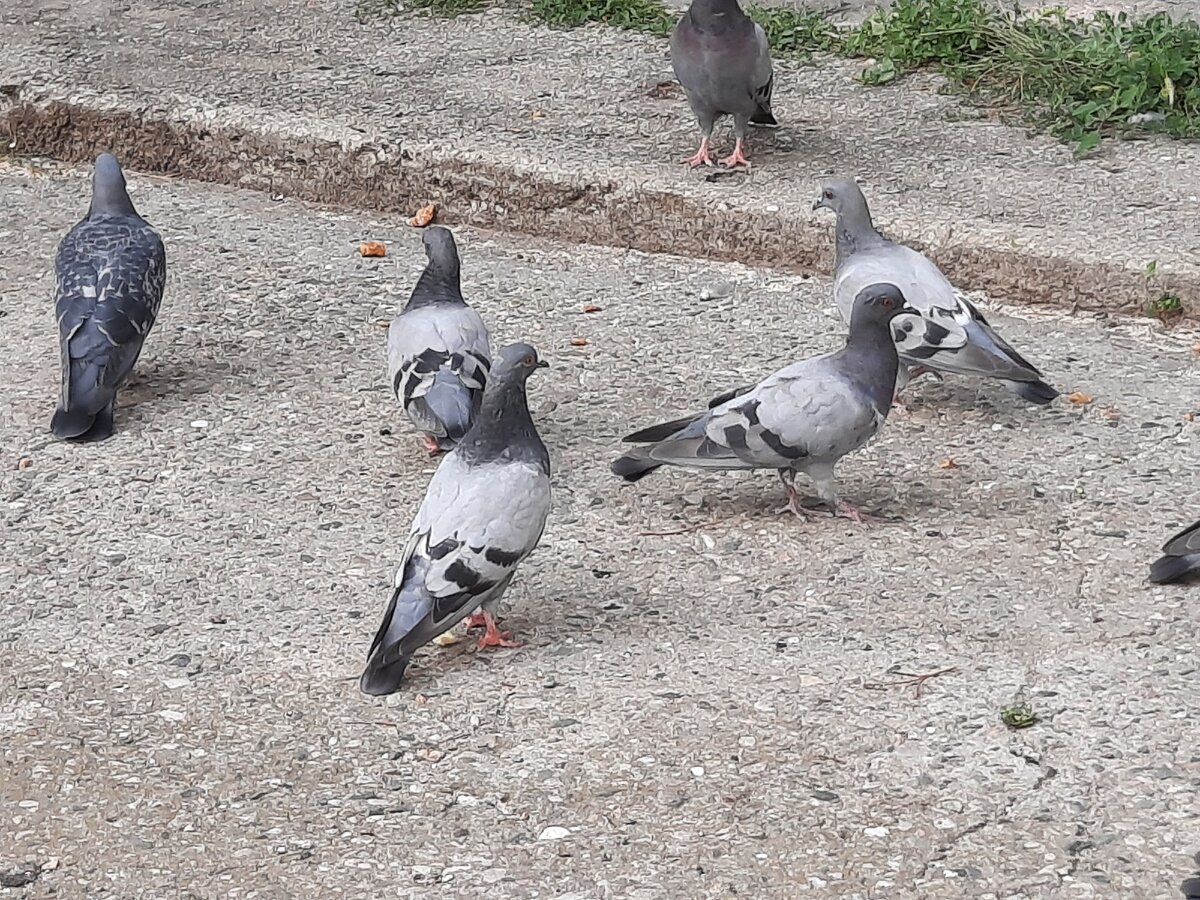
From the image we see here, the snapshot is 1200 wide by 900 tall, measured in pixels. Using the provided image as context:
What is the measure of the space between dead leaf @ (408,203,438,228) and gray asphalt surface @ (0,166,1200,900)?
84 cm

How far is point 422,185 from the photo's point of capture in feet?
22.5

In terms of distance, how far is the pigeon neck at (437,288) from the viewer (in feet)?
16.6

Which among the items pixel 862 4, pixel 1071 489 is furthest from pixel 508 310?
pixel 862 4

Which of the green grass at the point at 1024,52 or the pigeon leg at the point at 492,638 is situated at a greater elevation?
the green grass at the point at 1024,52

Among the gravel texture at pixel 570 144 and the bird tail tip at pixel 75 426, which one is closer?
the bird tail tip at pixel 75 426

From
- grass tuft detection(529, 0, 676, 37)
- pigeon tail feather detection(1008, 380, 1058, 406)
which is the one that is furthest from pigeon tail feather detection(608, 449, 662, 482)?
grass tuft detection(529, 0, 676, 37)

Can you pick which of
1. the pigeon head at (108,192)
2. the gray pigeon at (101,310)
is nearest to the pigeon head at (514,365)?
the gray pigeon at (101,310)

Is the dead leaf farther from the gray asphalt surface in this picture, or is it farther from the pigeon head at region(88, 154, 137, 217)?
the pigeon head at region(88, 154, 137, 217)

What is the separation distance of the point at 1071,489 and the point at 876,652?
1.03 meters

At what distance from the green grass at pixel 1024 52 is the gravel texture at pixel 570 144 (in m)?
0.13

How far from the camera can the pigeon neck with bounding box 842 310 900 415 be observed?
14.8ft

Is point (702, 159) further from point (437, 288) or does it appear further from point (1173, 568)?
point (1173, 568)

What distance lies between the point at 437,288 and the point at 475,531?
1463 mm

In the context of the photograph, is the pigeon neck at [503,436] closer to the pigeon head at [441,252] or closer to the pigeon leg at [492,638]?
the pigeon leg at [492,638]
